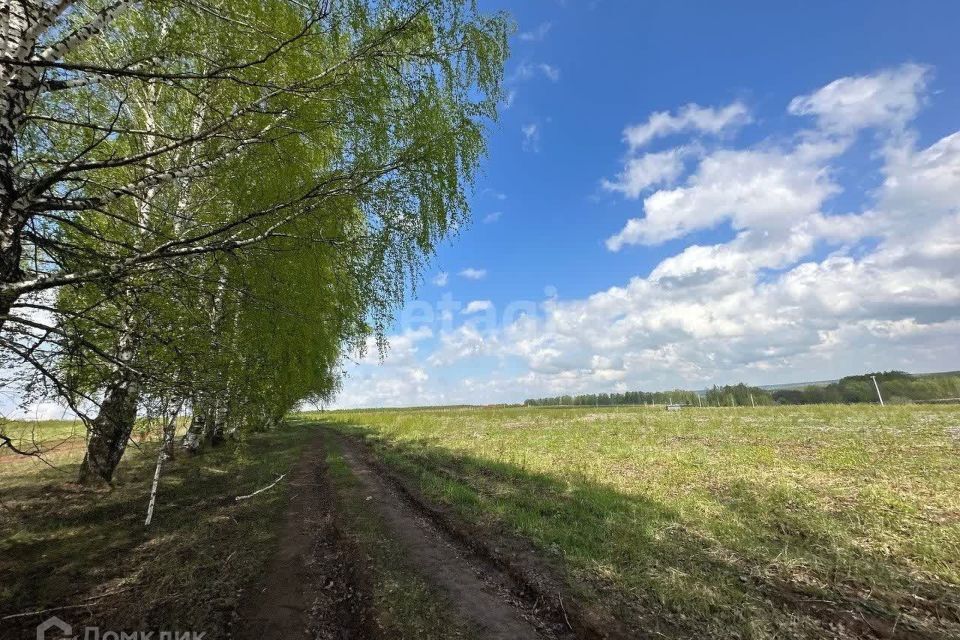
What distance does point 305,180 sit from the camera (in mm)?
7523

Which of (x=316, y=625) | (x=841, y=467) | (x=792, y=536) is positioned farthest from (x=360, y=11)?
(x=841, y=467)

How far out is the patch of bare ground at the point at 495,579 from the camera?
4637 millimetres

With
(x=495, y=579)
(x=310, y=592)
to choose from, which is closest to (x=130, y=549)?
(x=310, y=592)

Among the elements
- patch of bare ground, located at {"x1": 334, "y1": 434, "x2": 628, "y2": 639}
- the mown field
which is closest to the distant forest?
the mown field

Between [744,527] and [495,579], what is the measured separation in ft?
16.1

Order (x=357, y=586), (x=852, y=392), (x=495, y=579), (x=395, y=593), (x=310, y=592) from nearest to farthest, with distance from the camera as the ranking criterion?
(x=395, y=593) < (x=310, y=592) < (x=357, y=586) < (x=495, y=579) < (x=852, y=392)

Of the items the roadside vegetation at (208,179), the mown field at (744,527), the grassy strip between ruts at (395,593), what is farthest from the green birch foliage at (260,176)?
the mown field at (744,527)

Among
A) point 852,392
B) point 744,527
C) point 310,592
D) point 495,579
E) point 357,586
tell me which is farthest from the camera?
point 852,392

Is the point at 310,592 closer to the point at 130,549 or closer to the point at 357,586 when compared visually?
the point at 357,586

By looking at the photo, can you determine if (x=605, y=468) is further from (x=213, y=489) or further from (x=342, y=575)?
(x=213, y=489)

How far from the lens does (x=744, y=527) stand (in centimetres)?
721

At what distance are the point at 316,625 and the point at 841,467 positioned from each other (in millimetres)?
13997

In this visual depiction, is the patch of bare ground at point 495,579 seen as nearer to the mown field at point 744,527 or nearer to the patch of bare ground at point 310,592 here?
the mown field at point 744,527

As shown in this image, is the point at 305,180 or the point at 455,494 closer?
the point at 305,180
